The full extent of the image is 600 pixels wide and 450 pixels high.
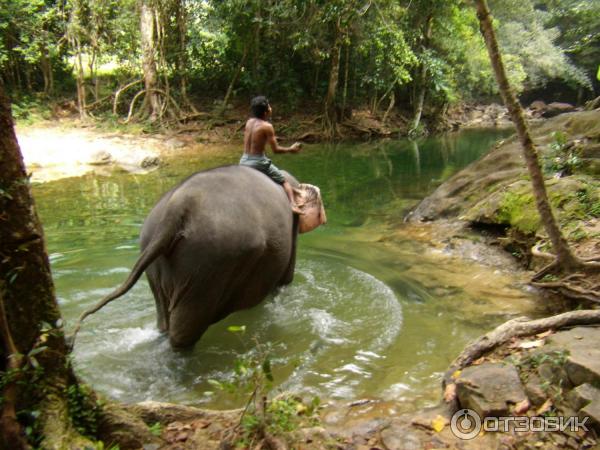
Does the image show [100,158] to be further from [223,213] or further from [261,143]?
[223,213]

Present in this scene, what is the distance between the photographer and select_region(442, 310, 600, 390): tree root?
144 inches

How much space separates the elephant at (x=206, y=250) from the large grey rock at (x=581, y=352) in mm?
2446

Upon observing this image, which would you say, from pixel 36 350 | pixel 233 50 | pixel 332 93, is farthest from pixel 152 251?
pixel 233 50

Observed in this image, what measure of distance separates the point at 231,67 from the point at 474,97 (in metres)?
18.4

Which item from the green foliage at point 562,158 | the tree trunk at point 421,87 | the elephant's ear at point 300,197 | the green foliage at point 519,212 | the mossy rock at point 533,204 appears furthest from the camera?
the tree trunk at point 421,87

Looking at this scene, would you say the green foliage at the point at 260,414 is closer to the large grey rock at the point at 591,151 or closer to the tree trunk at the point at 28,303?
the tree trunk at the point at 28,303

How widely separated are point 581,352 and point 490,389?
64cm

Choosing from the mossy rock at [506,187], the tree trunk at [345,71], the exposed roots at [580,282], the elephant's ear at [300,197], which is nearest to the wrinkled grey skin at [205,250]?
the elephant's ear at [300,197]

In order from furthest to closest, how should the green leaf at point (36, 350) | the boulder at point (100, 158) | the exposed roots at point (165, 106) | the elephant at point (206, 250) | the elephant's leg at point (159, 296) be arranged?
the exposed roots at point (165, 106)
the boulder at point (100, 158)
the elephant's leg at point (159, 296)
the elephant at point (206, 250)
the green leaf at point (36, 350)

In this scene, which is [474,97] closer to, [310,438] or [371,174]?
[371,174]

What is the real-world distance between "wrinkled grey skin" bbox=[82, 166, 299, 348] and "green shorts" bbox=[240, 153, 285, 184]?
30.3 inches

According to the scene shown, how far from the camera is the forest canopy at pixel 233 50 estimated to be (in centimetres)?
1686

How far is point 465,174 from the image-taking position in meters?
9.24

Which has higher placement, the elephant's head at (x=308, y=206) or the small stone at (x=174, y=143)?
the elephant's head at (x=308, y=206)
